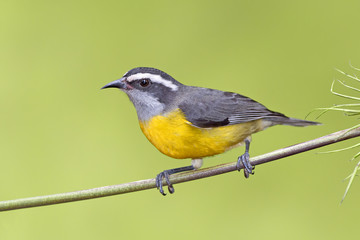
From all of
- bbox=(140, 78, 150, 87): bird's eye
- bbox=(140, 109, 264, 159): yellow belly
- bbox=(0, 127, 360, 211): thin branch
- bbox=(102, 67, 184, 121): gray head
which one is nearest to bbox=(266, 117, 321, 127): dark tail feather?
bbox=(140, 109, 264, 159): yellow belly

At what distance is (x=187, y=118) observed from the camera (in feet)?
12.0

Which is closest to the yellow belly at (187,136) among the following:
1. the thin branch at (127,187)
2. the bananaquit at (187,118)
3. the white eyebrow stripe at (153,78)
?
the bananaquit at (187,118)

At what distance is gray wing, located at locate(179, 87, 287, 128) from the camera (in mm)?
3701

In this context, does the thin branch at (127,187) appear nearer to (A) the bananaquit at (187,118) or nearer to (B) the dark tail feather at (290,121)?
(A) the bananaquit at (187,118)

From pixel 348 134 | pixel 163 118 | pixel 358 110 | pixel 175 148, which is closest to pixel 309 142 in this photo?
pixel 348 134

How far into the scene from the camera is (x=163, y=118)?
361 centimetres

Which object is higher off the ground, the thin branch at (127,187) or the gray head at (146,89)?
the gray head at (146,89)

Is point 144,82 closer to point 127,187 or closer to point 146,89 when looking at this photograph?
point 146,89

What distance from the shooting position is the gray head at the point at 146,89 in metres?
3.62

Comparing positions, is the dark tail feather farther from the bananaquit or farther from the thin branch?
the thin branch

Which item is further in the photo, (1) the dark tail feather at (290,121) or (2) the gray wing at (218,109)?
(1) the dark tail feather at (290,121)

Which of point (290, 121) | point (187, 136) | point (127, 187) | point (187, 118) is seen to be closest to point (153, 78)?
point (187, 118)

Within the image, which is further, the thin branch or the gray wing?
the gray wing

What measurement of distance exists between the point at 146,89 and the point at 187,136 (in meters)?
0.53
